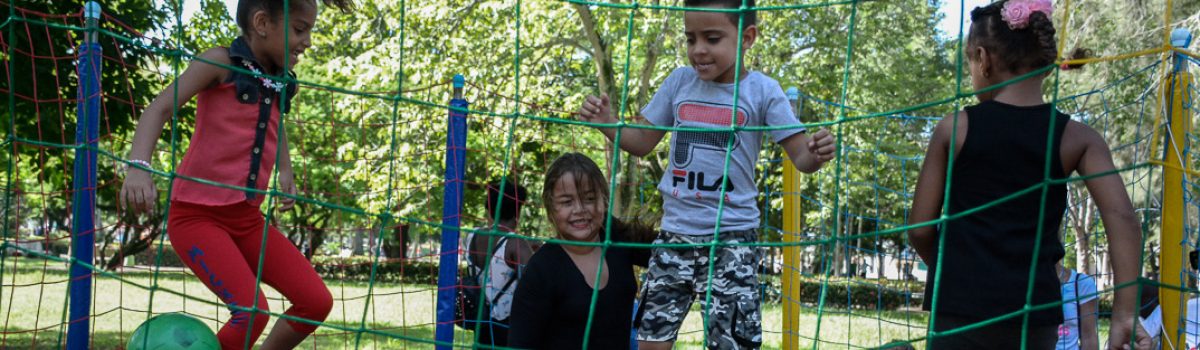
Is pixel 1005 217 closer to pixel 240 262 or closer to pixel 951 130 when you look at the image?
pixel 951 130

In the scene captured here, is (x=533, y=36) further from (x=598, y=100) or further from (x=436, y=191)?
(x=598, y=100)

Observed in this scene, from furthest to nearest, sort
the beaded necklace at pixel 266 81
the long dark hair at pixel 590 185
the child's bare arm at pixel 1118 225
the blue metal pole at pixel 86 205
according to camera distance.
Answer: the blue metal pole at pixel 86 205, the long dark hair at pixel 590 185, the beaded necklace at pixel 266 81, the child's bare arm at pixel 1118 225

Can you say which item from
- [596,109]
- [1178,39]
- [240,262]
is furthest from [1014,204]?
[240,262]

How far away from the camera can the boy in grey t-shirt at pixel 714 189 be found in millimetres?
2846

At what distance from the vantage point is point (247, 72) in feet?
8.92

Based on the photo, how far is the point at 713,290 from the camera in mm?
2859

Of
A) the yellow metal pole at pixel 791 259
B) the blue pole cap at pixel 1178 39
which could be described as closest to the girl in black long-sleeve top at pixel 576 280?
the yellow metal pole at pixel 791 259

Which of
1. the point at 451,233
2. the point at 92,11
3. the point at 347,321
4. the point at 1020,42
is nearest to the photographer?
the point at 1020,42

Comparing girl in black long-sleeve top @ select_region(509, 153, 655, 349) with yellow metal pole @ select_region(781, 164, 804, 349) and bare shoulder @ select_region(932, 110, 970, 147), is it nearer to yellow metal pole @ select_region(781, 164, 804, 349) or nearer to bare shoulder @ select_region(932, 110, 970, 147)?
bare shoulder @ select_region(932, 110, 970, 147)

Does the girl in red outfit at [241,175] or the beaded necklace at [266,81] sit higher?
the beaded necklace at [266,81]

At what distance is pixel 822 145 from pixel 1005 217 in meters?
0.47

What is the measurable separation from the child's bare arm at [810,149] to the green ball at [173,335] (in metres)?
1.65

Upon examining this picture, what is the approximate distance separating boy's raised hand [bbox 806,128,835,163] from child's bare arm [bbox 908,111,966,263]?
9.1 inches

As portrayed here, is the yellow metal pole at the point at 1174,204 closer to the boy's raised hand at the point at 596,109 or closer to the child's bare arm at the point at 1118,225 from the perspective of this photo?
the child's bare arm at the point at 1118,225
